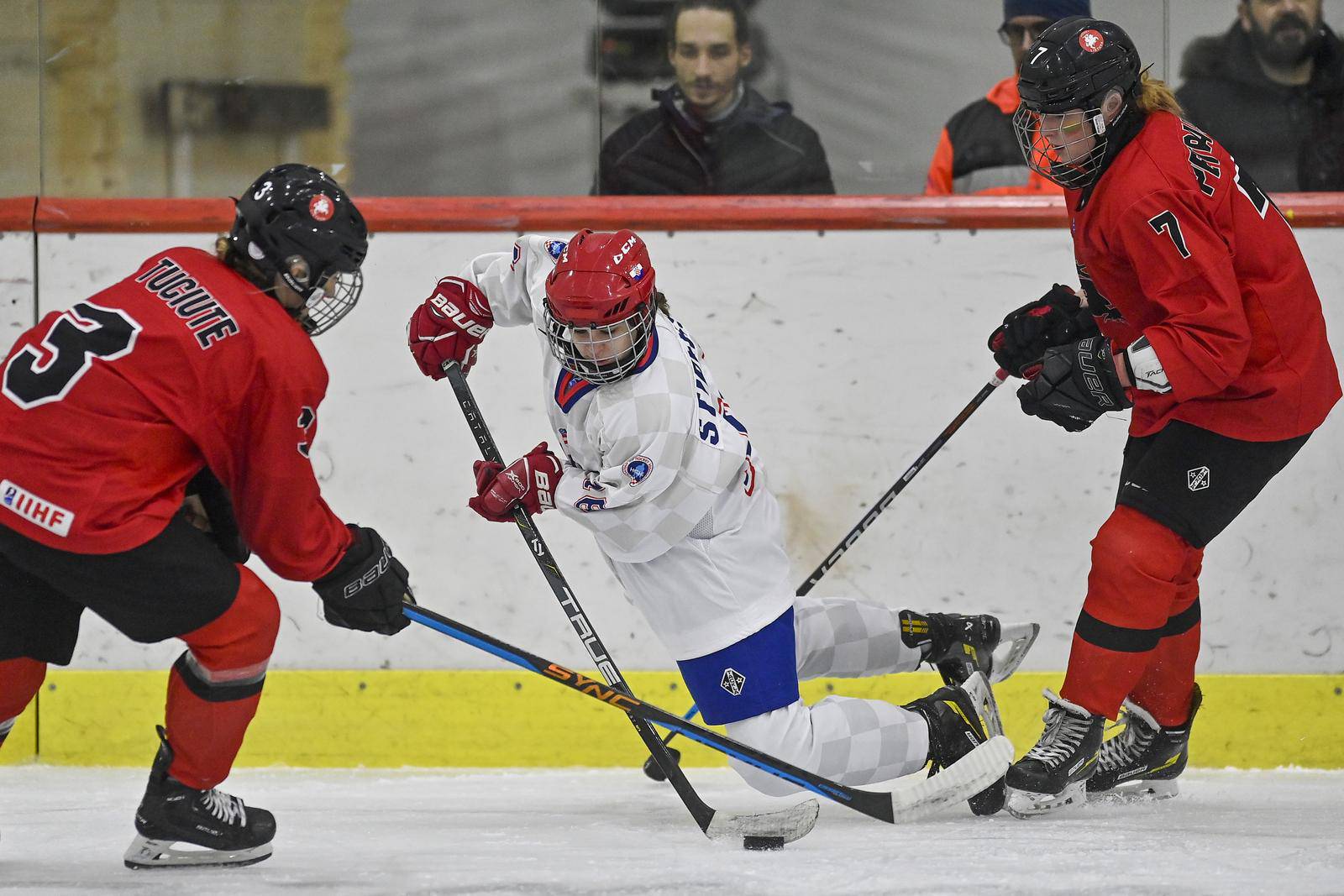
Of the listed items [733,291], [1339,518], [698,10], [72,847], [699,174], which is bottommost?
[72,847]

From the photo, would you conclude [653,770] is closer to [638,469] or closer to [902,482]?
[902,482]

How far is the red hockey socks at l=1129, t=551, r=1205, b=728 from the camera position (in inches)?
104

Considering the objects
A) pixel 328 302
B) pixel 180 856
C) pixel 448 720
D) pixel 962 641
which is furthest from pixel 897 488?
pixel 180 856

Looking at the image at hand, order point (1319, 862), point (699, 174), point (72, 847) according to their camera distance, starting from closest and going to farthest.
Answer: point (1319, 862) < point (72, 847) < point (699, 174)

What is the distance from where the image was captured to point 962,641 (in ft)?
8.76

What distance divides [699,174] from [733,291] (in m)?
0.35

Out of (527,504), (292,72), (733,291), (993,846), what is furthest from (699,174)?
(993,846)

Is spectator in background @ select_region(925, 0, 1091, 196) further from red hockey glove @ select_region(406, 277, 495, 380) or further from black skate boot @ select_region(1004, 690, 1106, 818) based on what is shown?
black skate boot @ select_region(1004, 690, 1106, 818)

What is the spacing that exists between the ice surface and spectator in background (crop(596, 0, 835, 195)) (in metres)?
1.37

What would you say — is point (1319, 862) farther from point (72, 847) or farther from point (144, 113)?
point (144, 113)

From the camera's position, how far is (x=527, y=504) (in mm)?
2387

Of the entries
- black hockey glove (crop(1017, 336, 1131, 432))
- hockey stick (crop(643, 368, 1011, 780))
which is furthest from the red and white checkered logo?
hockey stick (crop(643, 368, 1011, 780))

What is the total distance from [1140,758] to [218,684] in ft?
5.47

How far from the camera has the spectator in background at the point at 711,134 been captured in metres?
3.32
